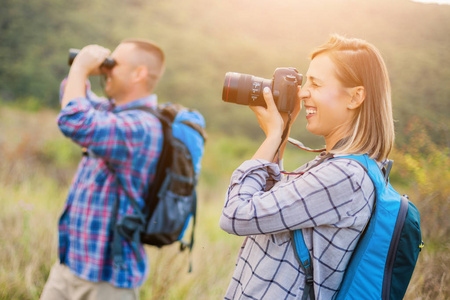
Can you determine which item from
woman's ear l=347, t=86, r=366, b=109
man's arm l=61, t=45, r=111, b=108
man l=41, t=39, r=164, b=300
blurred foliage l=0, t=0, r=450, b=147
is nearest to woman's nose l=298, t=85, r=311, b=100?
woman's ear l=347, t=86, r=366, b=109

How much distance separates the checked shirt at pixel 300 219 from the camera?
3.07 ft

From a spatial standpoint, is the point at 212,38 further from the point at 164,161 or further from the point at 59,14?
the point at 164,161

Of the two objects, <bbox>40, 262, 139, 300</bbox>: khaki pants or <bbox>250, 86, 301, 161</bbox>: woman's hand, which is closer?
<bbox>250, 86, 301, 161</bbox>: woman's hand

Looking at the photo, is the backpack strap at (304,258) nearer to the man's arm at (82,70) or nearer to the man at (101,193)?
the man at (101,193)

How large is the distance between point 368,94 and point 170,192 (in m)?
1.09

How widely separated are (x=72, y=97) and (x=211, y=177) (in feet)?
18.8

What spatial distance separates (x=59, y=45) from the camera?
11125 millimetres

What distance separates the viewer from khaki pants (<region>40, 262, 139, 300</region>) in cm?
180

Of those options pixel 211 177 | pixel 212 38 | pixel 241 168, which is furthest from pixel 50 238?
pixel 212 38

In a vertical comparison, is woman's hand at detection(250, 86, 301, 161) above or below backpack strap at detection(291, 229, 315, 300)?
above

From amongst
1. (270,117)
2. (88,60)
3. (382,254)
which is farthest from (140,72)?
(382,254)

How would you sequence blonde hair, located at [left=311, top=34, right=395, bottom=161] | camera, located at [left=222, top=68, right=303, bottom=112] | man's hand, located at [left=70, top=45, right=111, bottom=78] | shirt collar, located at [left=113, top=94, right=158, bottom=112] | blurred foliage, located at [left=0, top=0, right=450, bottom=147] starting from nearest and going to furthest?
1. blonde hair, located at [left=311, top=34, right=395, bottom=161]
2. camera, located at [left=222, top=68, right=303, bottom=112]
3. man's hand, located at [left=70, top=45, right=111, bottom=78]
4. shirt collar, located at [left=113, top=94, right=158, bottom=112]
5. blurred foliage, located at [left=0, top=0, right=450, bottom=147]

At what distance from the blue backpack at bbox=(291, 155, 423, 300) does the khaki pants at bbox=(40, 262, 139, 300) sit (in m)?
1.13

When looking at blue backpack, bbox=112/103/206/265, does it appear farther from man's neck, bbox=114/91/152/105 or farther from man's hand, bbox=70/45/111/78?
man's hand, bbox=70/45/111/78
